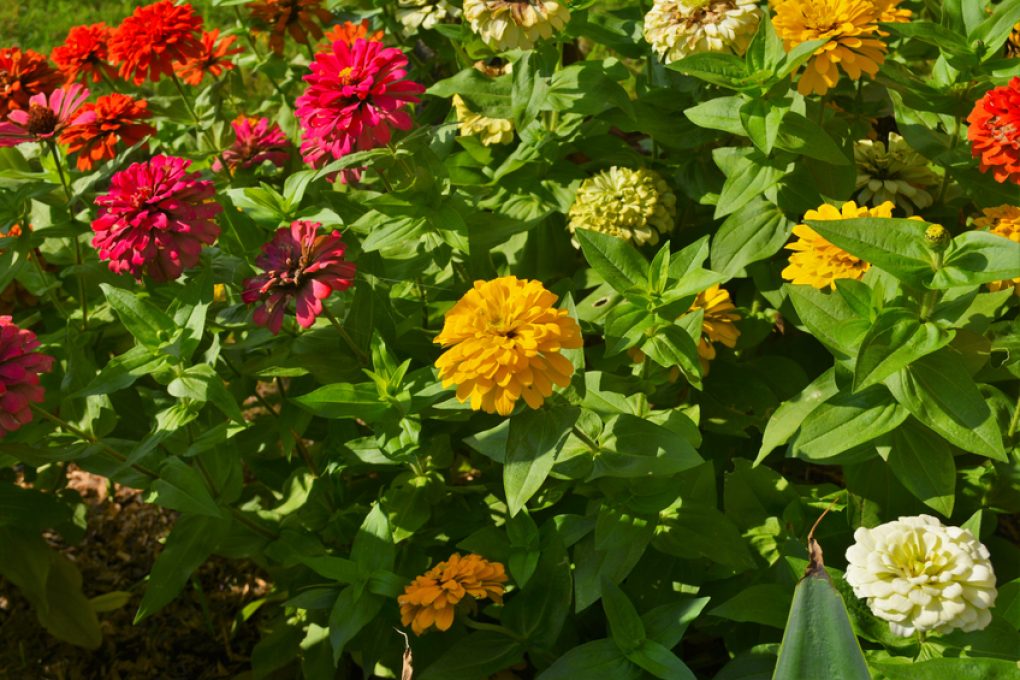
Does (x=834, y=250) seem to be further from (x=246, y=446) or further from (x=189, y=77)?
(x=189, y=77)

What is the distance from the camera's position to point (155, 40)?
2.38 m

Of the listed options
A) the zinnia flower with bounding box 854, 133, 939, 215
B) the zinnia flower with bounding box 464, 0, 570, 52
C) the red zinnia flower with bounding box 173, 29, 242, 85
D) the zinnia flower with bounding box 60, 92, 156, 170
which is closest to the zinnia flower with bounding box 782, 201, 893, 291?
the zinnia flower with bounding box 854, 133, 939, 215

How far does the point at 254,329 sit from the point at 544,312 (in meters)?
0.83

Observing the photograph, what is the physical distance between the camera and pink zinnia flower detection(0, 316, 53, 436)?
5.65ft

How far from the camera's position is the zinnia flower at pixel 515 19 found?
1891 millimetres

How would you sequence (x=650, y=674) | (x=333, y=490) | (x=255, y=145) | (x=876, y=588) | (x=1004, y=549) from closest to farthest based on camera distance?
(x=876, y=588), (x=650, y=674), (x=1004, y=549), (x=333, y=490), (x=255, y=145)

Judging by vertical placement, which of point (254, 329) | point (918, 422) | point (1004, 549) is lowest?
point (1004, 549)

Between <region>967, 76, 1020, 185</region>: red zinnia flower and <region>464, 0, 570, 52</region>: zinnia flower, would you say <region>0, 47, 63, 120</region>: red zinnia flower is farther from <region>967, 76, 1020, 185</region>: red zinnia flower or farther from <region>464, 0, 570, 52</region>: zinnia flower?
<region>967, 76, 1020, 185</region>: red zinnia flower

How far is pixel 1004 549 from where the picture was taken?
1982 mm

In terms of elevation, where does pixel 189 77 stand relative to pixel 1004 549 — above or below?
above

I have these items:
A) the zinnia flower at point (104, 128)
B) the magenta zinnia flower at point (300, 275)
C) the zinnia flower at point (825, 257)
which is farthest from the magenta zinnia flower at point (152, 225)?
the zinnia flower at point (825, 257)

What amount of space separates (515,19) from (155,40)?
0.98 meters

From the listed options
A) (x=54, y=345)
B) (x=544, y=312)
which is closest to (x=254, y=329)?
(x=54, y=345)

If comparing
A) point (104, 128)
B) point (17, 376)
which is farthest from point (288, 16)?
point (17, 376)
